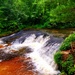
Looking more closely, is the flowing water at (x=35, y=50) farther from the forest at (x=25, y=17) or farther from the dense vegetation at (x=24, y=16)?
the dense vegetation at (x=24, y=16)

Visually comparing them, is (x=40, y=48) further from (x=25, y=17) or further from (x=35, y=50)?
(x=25, y=17)

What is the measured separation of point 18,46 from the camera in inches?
752

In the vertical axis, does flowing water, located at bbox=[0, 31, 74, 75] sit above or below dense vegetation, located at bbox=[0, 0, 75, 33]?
below

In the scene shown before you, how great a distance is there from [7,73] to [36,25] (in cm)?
1601

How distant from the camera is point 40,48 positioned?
57.2ft

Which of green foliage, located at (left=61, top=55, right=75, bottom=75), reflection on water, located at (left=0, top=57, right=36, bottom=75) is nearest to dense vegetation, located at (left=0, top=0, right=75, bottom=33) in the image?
reflection on water, located at (left=0, top=57, right=36, bottom=75)

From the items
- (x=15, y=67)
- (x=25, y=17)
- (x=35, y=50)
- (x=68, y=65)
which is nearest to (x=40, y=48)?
(x=35, y=50)

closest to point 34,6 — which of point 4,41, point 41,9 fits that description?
point 41,9

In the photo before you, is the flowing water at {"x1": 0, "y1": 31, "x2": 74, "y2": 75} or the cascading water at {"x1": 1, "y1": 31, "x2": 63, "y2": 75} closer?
the cascading water at {"x1": 1, "y1": 31, "x2": 63, "y2": 75}

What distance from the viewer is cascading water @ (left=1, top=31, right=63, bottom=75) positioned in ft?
41.8

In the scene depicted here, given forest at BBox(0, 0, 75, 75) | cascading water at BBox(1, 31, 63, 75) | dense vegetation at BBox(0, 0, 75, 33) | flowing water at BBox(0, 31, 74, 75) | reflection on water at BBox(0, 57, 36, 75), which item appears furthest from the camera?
dense vegetation at BBox(0, 0, 75, 33)

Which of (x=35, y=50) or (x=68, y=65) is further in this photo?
(x=35, y=50)

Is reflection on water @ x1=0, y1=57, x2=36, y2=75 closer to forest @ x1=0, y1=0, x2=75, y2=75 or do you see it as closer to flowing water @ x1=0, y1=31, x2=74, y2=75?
flowing water @ x1=0, y1=31, x2=74, y2=75

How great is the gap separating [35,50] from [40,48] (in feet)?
1.65
